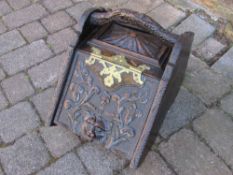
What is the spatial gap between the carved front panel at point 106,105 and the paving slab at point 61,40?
75 cm

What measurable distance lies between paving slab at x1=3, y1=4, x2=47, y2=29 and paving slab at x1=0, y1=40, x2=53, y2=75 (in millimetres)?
316

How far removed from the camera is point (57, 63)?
2529mm

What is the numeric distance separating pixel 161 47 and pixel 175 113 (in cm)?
54

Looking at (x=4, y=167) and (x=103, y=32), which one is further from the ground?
(x=103, y=32)

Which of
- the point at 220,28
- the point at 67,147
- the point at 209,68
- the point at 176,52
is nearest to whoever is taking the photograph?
the point at 176,52

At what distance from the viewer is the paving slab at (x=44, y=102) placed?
2221 millimetres

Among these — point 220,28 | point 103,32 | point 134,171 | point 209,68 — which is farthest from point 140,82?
point 220,28

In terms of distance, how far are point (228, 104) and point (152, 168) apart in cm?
73

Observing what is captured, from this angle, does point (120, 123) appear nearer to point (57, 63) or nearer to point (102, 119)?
point (102, 119)

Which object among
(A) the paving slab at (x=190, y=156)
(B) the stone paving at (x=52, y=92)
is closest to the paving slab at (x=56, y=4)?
(B) the stone paving at (x=52, y=92)

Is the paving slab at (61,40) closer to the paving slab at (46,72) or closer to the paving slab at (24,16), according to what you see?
the paving slab at (46,72)

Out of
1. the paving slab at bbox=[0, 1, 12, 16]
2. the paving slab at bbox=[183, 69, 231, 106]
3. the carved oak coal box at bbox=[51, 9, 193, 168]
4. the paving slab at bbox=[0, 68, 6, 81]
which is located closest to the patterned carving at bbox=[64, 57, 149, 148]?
the carved oak coal box at bbox=[51, 9, 193, 168]

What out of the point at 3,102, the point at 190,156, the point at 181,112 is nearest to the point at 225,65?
the point at 181,112

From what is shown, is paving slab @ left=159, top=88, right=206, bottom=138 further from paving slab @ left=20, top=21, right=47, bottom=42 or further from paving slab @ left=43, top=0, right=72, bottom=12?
paving slab @ left=43, top=0, right=72, bottom=12
